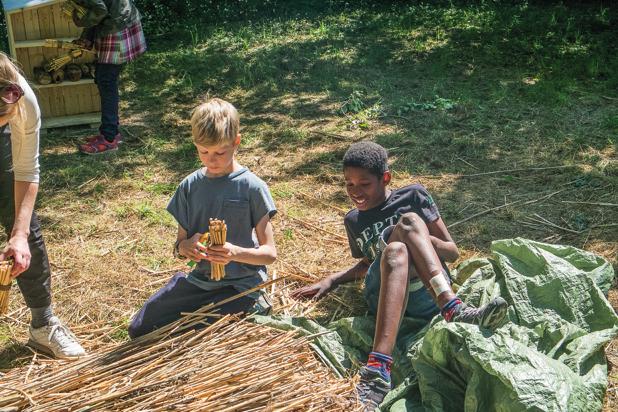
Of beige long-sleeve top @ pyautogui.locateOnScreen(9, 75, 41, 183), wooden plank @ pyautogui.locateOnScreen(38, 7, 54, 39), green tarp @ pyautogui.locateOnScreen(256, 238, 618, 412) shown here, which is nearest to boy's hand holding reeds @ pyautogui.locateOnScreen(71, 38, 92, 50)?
wooden plank @ pyautogui.locateOnScreen(38, 7, 54, 39)

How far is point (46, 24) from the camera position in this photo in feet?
22.1

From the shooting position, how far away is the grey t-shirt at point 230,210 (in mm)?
3498

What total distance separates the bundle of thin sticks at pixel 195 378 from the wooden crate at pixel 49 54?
13.6ft

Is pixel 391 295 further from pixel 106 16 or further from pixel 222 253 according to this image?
pixel 106 16

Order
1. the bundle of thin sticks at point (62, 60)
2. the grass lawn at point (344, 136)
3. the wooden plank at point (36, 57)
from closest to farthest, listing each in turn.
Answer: the grass lawn at point (344, 136) → the bundle of thin sticks at point (62, 60) → the wooden plank at point (36, 57)

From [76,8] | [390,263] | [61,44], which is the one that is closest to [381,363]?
[390,263]

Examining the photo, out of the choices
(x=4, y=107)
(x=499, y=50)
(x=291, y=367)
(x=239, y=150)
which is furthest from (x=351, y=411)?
(x=499, y=50)

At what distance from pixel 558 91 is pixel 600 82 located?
557mm

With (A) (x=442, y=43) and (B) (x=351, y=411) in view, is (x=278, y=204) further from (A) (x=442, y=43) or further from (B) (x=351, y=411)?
(A) (x=442, y=43)

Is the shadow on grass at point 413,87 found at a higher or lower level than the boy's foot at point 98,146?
higher

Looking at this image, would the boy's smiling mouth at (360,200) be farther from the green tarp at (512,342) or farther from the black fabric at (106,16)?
the black fabric at (106,16)

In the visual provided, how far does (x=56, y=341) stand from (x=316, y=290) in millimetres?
1373

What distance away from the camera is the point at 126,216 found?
5.19 meters

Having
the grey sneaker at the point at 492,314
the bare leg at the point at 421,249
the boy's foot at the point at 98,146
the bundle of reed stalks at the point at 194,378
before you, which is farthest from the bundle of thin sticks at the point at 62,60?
the grey sneaker at the point at 492,314
